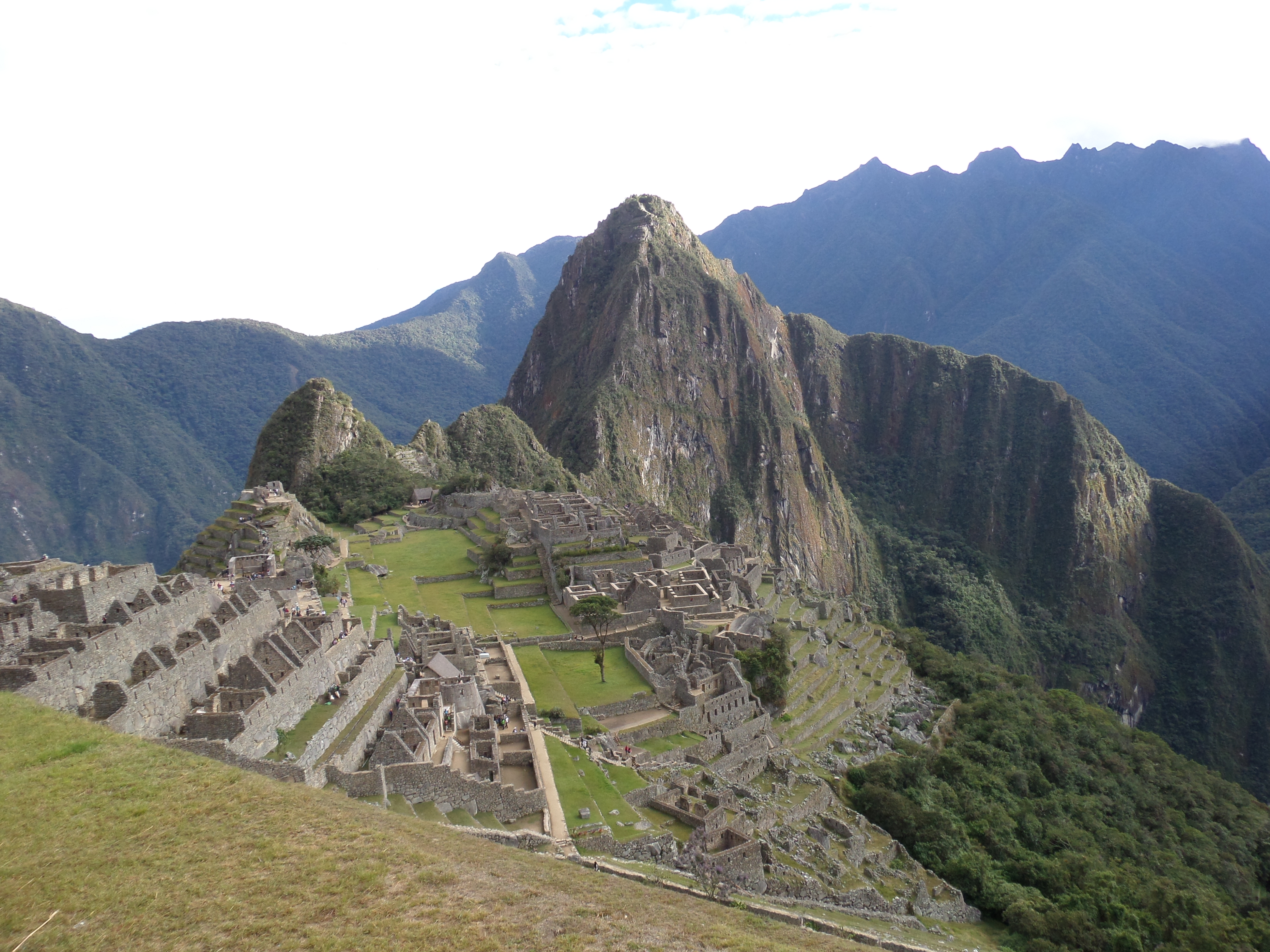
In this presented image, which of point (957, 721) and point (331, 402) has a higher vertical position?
point (331, 402)

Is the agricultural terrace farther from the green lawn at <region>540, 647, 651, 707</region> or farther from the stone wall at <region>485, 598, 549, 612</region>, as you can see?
the green lawn at <region>540, 647, 651, 707</region>

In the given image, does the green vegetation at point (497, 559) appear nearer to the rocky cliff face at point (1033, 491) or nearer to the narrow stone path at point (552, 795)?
the narrow stone path at point (552, 795)

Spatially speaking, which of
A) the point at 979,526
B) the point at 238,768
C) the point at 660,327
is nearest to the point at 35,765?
the point at 238,768

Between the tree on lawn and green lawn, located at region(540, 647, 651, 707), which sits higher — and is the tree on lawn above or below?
above

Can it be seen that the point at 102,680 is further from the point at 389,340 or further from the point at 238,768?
the point at 389,340

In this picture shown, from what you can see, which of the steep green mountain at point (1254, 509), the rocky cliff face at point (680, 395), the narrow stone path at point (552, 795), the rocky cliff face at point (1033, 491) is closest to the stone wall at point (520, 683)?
the narrow stone path at point (552, 795)

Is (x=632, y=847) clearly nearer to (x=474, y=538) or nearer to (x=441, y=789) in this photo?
(x=441, y=789)

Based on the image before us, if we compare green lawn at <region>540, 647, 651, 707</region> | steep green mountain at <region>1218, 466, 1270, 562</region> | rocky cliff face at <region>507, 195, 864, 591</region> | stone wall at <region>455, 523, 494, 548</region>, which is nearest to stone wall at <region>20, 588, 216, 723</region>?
green lawn at <region>540, 647, 651, 707</region>
